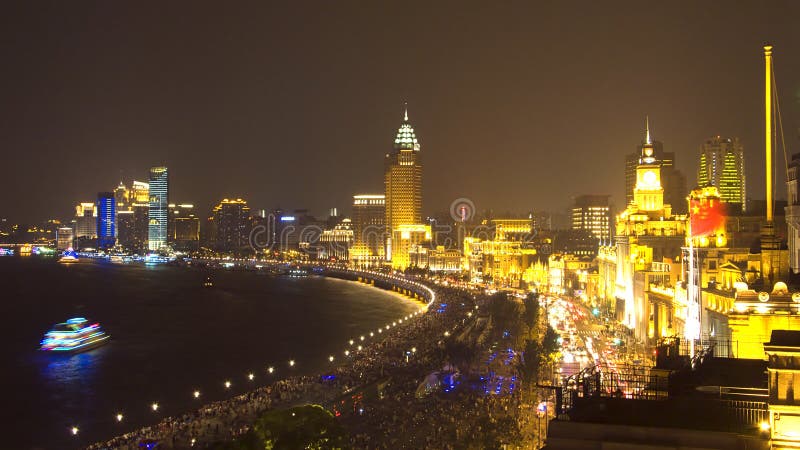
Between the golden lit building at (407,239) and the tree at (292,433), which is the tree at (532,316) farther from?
the golden lit building at (407,239)

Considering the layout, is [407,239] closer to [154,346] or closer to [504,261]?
[504,261]

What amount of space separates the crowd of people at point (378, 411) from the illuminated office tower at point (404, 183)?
94.2 m

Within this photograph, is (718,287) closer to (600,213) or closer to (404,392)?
(404,392)

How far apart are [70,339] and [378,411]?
112 ft

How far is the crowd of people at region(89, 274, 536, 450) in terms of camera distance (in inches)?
986

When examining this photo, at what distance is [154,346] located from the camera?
55.2m

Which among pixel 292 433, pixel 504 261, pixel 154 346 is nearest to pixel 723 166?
pixel 504 261

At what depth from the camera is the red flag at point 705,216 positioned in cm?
3666

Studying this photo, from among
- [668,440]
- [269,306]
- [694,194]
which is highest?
[694,194]

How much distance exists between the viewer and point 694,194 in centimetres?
4225

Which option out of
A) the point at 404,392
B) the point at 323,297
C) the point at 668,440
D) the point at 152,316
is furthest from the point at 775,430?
the point at 323,297

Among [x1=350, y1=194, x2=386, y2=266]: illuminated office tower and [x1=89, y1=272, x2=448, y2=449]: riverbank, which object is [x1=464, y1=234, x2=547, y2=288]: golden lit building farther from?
[x1=350, y1=194, x2=386, y2=266]: illuminated office tower

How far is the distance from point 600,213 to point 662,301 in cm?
11774

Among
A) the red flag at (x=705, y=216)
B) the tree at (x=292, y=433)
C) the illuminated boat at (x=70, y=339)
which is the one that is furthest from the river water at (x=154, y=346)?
the red flag at (x=705, y=216)
